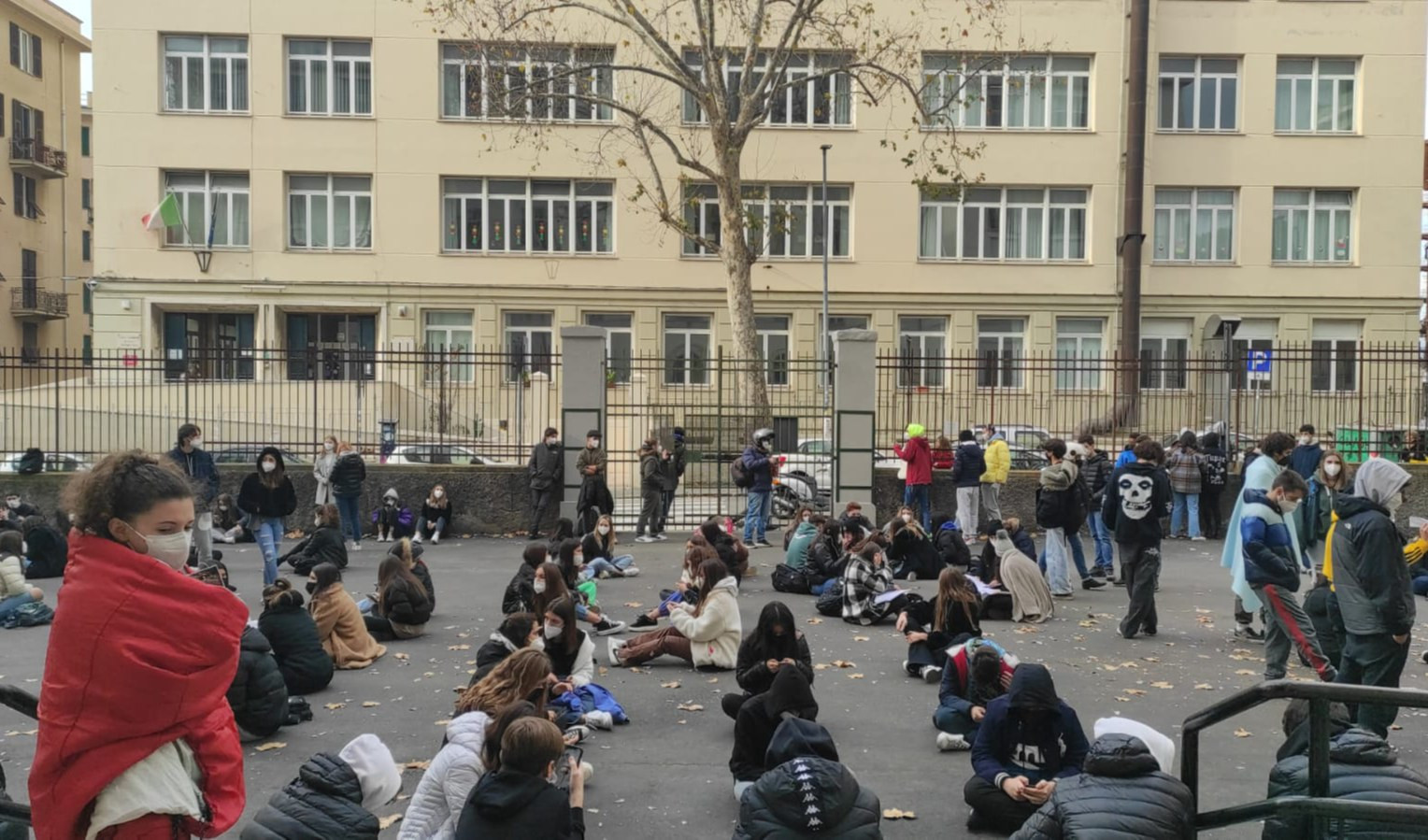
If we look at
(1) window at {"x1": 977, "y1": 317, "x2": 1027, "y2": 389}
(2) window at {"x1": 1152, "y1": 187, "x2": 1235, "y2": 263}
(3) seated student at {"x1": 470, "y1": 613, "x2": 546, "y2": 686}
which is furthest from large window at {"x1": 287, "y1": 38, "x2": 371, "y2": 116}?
(3) seated student at {"x1": 470, "y1": 613, "x2": 546, "y2": 686}

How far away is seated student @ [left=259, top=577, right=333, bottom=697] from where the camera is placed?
8.86m

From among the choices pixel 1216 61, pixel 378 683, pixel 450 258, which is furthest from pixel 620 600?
pixel 1216 61

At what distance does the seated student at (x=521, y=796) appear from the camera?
16.2ft

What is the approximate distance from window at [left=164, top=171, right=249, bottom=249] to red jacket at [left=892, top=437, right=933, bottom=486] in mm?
Result: 21989

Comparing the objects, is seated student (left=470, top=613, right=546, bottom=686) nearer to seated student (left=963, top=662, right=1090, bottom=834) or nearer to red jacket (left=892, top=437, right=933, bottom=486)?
seated student (left=963, top=662, right=1090, bottom=834)

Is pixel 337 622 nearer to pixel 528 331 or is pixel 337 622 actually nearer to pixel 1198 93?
pixel 528 331

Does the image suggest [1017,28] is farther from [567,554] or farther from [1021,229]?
[567,554]

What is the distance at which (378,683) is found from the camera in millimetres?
9523

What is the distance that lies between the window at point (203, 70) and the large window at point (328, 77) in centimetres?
128

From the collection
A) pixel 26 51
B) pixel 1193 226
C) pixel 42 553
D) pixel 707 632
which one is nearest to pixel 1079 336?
pixel 1193 226

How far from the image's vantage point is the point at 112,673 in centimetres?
299

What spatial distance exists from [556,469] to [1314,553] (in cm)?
1082

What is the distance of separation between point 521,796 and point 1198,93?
3403 cm

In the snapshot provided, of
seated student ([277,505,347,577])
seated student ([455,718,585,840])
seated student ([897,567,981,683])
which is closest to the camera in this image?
seated student ([455,718,585,840])
